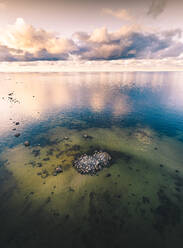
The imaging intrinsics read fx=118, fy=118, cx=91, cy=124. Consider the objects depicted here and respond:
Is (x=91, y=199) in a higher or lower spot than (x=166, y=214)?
higher


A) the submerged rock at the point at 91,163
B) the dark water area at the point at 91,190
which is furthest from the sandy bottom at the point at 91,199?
the submerged rock at the point at 91,163

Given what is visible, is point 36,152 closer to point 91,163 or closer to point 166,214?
point 91,163

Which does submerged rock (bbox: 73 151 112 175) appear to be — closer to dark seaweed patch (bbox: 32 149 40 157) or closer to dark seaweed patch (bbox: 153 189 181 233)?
dark seaweed patch (bbox: 32 149 40 157)

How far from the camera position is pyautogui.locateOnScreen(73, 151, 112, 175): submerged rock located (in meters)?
29.3

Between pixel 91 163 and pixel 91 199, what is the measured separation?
8630 mm

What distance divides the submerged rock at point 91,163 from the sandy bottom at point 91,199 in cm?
138

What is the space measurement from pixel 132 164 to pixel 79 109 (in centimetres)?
5350

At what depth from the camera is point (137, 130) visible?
2013 inches

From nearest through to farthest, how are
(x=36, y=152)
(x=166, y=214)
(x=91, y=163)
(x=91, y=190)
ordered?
(x=166, y=214)
(x=91, y=190)
(x=91, y=163)
(x=36, y=152)

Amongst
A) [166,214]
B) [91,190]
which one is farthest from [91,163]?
[166,214]

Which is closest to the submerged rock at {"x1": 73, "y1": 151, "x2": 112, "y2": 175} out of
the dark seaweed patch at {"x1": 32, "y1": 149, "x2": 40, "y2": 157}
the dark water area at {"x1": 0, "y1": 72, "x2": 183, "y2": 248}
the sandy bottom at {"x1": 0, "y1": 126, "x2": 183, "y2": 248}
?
the dark water area at {"x1": 0, "y1": 72, "x2": 183, "y2": 248}

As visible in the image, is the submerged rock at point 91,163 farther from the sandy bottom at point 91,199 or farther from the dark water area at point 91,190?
the sandy bottom at point 91,199

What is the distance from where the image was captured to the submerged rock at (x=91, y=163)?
29.3 metres

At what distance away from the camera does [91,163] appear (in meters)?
30.6
